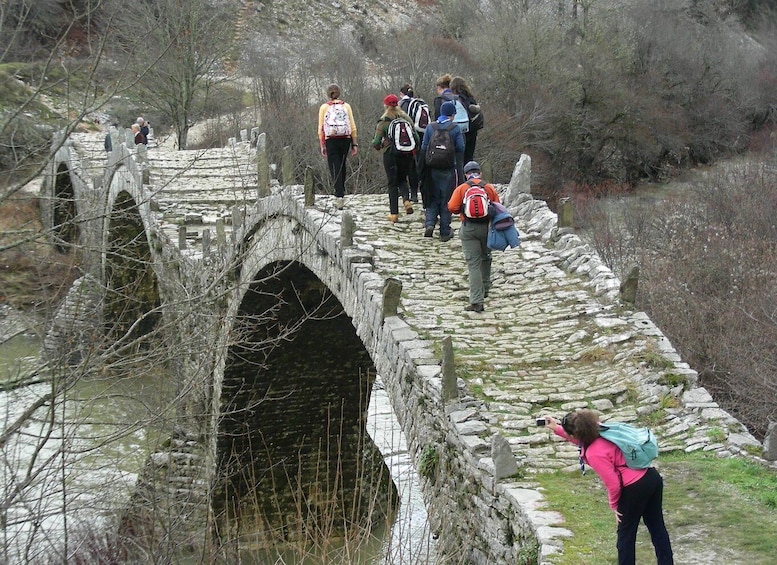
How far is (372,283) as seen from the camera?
9.51 metres

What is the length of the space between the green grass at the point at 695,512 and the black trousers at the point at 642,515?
265mm

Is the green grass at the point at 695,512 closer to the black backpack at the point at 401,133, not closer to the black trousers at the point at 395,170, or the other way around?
the black backpack at the point at 401,133

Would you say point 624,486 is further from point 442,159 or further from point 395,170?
point 395,170

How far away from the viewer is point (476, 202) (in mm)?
8812

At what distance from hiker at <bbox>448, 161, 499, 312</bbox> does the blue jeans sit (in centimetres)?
145

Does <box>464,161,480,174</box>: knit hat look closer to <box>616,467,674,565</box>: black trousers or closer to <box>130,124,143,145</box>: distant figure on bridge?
<box>616,467,674,565</box>: black trousers

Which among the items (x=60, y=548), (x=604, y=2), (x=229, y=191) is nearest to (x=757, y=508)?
(x=60, y=548)

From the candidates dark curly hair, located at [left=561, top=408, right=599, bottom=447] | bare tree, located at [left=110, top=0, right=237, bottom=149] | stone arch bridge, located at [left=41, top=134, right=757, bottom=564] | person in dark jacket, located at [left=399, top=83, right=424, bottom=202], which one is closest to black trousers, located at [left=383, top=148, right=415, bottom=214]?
person in dark jacket, located at [left=399, top=83, right=424, bottom=202]

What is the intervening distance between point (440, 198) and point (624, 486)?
6147mm

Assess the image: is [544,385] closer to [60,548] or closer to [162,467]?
[60,548]

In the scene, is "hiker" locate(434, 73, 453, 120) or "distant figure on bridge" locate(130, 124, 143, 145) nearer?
"hiker" locate(434, 73, 453, 120)

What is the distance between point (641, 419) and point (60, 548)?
8.27 m

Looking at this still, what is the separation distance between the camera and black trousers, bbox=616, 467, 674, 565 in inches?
197

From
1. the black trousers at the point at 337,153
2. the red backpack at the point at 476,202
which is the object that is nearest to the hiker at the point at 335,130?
the black trousers at the point at 337,153
